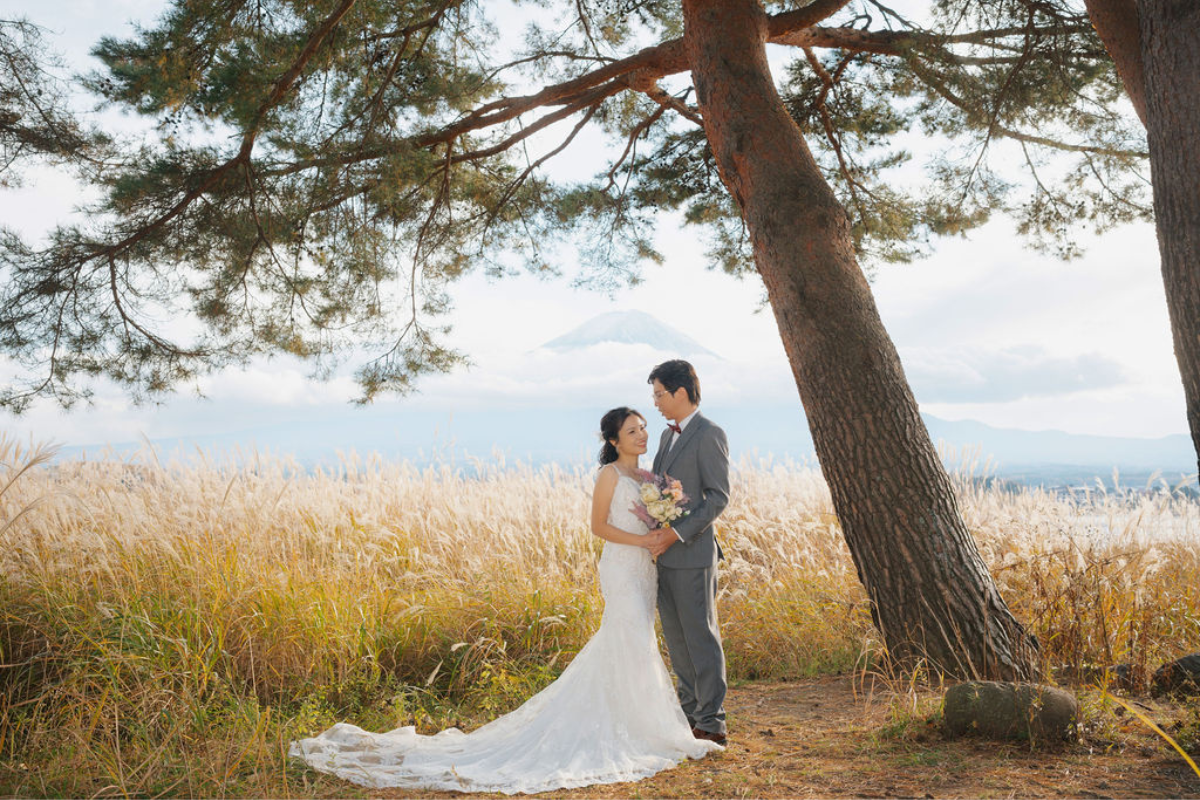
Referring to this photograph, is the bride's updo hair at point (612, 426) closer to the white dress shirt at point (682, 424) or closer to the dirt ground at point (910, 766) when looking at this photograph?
the white dress shirt at point (682, 424)

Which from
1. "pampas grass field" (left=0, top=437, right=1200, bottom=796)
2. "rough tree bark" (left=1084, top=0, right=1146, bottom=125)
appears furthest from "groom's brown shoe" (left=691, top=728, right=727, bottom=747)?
"rough tree bark" (left=1084, top=0, right=1146, bottom=125)

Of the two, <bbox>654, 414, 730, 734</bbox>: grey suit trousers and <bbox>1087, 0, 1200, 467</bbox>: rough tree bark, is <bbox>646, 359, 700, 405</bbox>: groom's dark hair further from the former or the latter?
<bbox>1087, 0, 1200, 467</bbox>: rough tree bark

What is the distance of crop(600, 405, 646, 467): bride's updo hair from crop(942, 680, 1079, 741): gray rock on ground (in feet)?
6.13

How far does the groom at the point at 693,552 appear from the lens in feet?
12.6

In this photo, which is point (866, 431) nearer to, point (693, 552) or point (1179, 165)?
point (693, 552)

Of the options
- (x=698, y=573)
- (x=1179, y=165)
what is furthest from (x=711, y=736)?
(x=1179, y=165)

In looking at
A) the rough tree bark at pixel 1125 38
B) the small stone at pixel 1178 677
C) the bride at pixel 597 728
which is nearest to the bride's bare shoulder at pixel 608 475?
the bride at pixel 597 728

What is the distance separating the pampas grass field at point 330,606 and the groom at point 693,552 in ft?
3.16

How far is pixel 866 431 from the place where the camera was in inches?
172

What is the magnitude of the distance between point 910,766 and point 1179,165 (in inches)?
106

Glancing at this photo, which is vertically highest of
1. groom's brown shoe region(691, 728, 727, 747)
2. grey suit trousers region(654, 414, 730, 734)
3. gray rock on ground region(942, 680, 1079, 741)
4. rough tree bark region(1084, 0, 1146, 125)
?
rough tree bark region(1084, 0, 1146, 125)

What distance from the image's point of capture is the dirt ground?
10.3ft

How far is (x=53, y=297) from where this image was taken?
5965 millimetres

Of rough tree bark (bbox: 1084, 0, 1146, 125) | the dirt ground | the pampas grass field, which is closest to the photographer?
the dirt ground
